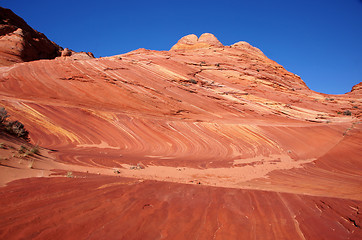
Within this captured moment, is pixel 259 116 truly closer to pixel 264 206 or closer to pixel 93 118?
pixel 93 118

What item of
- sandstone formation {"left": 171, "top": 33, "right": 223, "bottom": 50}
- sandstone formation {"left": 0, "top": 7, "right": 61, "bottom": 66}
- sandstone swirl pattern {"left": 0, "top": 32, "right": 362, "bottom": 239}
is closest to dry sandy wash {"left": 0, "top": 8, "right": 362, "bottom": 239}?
sandstone swirl pattern {"left": 0, "top": 32, "right": 362, "bottom": 239}

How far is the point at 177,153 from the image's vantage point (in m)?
12.2

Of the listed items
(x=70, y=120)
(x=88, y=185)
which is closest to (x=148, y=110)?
(x=70, y=120)

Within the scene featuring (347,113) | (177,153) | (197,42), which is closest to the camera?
(177,153)

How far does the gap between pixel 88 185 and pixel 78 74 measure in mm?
19309

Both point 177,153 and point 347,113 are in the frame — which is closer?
point 177,153

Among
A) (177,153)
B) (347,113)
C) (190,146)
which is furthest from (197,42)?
(177,153)

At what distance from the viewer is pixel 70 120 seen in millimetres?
14070

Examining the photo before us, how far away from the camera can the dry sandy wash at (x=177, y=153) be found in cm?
→ 314

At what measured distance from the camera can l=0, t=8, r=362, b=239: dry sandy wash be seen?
314cm

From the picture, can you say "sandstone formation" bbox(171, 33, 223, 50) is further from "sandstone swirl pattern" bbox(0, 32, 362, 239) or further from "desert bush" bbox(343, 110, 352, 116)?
"desert bush" bbox(343, 110, 352, 116)

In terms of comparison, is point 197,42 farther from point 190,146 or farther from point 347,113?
point 190,146

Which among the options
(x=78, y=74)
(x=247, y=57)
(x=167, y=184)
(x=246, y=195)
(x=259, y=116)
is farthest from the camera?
(x=247, y=57)

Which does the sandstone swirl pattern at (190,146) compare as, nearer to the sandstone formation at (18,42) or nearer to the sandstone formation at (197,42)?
the sandstone formation at (197,42)
